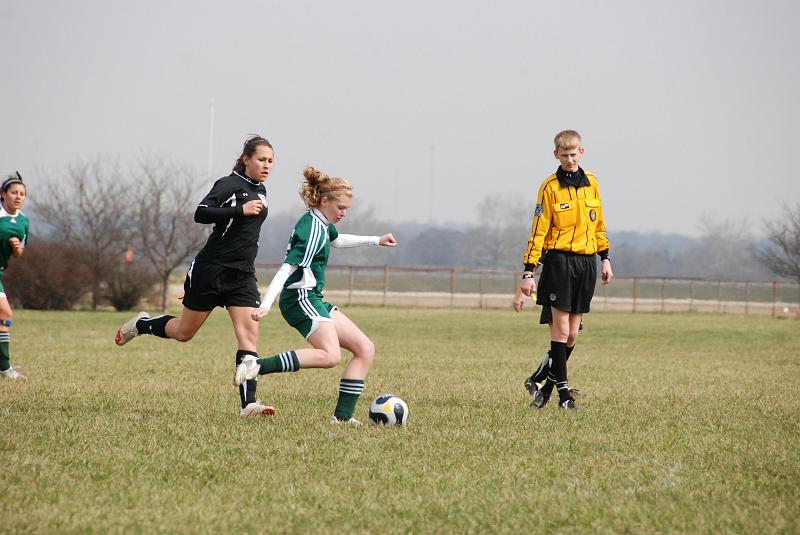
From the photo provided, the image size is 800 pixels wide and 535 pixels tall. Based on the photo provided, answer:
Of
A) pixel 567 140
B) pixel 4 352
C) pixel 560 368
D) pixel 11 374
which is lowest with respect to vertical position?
pixel 11 374

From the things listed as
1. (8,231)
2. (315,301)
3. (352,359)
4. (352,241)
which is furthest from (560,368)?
(8,231)

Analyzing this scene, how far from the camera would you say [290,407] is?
8727 millimetres

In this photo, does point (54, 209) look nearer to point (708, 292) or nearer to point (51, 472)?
point (708, 292)

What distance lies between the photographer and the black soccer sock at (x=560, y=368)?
8.91 m

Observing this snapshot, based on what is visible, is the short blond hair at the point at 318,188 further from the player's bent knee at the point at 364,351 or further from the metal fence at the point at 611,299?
the metal fence at the point at 611,299

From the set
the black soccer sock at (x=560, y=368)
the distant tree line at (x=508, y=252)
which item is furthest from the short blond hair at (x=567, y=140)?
the distant tree line at (x=508, y=252)

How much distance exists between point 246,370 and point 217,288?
3.28ft

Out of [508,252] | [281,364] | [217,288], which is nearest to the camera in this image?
[281,364]

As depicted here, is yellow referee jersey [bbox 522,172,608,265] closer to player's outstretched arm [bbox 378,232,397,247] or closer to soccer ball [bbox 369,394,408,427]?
player's outstretched arm [bbox 378,232,397,247]

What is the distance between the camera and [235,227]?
7.98 metres

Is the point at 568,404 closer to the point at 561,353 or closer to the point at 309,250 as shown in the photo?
the point at 561,353

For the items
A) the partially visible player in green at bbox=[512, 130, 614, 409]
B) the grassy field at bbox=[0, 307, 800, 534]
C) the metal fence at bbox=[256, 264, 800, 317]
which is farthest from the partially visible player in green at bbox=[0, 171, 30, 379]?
the metal fence at bbox=[256, 264, 800, 317]

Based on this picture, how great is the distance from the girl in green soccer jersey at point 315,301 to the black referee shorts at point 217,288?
57cm

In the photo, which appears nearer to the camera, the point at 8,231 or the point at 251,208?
the point at 251,208
